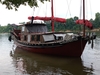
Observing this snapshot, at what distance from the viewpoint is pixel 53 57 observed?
2023 centimetres

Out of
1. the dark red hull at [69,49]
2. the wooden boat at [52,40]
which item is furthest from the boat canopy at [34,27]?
the dark red hull at [69,49]

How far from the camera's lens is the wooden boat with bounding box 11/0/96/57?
18.5m

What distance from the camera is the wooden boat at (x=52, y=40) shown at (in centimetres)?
1848

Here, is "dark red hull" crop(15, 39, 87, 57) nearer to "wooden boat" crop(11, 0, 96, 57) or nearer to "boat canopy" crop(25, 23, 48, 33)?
"wooden boat" crop(11, 0, 96, 57)

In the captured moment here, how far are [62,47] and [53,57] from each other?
194 centimetres

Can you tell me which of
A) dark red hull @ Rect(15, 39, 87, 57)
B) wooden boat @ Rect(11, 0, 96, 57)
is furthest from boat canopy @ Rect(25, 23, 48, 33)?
dark red hull @ Rect(15, 39, 87, 57)

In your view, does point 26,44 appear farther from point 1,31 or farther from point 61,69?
point 1,31

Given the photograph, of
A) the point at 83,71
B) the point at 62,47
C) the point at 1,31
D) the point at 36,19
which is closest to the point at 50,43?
the point at 62,47

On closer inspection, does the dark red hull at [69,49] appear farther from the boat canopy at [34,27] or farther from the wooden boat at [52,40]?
the boat canopy at [34,27]

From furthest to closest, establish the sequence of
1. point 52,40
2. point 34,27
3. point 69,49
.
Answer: point 34,27
point 52,40
point 69,49

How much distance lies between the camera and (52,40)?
70.7ft

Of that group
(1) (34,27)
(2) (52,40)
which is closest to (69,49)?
(2) (52,40)

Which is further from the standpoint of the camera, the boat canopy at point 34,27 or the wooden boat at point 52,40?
the boat canopy at point 34,27

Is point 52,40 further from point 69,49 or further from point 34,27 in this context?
point 34,27
